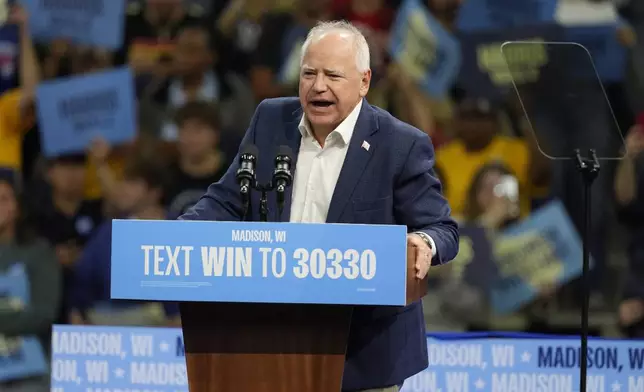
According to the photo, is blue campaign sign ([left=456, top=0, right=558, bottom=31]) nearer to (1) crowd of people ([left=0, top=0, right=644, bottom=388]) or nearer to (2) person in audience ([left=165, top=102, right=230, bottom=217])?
(1) crowd of people ([left=0, top=0, right=644, bottom=388])

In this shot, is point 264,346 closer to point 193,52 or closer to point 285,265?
point 285,265

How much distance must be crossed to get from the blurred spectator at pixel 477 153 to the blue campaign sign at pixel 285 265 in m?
3.37

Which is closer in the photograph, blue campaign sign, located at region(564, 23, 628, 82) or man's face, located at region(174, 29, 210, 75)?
blue campaign sign, located at region(564, 23, 628, 82)

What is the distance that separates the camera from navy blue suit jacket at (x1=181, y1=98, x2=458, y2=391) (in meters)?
3.15

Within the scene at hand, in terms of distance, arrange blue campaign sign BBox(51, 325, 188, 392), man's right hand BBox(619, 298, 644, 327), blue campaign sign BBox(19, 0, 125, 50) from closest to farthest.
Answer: blue campaign sign BBox(51, 325, 188, 392) < man's right hand BBox(619, 298, 644, 327) < blue campaign sign BBox(19, 0, 125, 50)

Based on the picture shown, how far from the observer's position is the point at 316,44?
3.20m

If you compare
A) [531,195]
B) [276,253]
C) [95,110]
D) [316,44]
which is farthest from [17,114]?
[276,253]

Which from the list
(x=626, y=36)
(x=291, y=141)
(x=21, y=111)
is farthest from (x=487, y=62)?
(x=291, y=141)

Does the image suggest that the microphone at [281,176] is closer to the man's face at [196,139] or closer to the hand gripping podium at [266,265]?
the hand gripping podium at [266,265]

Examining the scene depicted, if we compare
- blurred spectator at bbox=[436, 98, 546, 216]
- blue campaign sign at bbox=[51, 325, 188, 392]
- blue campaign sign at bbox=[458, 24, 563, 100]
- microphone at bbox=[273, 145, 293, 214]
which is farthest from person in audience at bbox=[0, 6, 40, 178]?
microphone at bbox=[273, 145, 293, 214]

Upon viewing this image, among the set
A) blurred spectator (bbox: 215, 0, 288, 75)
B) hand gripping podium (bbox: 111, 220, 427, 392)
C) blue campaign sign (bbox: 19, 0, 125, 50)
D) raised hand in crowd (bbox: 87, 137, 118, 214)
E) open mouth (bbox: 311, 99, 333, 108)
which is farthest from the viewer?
blurred spectator (bbox: 215, 0, 288, 75)

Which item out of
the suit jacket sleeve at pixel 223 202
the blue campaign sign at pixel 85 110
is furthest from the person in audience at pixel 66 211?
the suit jacket sleeve at pixel 223 202

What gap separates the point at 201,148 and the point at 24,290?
1239mm

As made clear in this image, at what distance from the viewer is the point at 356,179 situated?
320 centimetres
